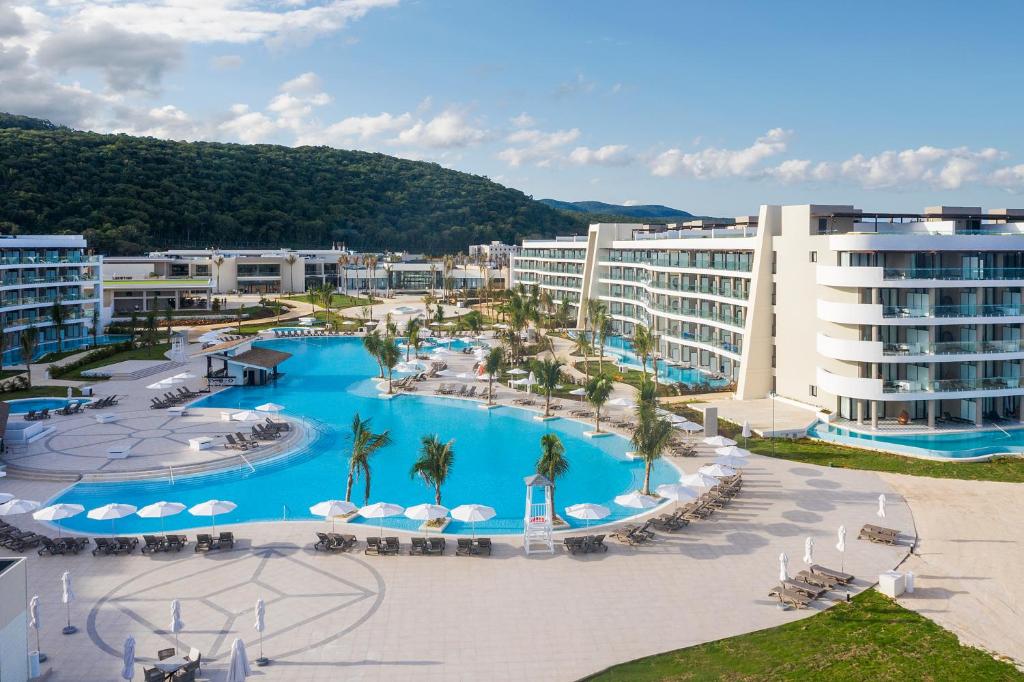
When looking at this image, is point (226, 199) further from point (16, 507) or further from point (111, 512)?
point (111, 512)

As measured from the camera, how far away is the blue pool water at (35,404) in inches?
1742

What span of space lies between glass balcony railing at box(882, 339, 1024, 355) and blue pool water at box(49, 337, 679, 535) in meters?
13.6

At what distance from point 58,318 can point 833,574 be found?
6140 centimetres

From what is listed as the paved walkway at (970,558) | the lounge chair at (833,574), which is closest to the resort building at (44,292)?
the lounge chair at (833,574)

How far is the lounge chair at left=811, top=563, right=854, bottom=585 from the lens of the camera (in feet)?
66.9

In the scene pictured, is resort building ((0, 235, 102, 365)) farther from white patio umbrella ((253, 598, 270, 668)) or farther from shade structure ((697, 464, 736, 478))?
shade structure ((697, 464, 736, 478))

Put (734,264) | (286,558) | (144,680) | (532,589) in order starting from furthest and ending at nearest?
(734,264), (286,558), (532,589), (144,680)

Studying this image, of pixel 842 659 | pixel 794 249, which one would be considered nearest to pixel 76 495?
pixel 842 659

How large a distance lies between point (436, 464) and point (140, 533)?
407 inches

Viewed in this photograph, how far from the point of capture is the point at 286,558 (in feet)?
74.1

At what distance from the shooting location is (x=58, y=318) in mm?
61375

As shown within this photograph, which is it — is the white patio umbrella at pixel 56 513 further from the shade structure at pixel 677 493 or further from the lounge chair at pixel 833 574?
the lounge chair at pixel 833 574

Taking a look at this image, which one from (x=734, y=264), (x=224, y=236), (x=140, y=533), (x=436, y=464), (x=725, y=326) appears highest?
(x=224, y=236)

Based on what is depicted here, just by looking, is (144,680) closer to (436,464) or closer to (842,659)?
(436,464)
